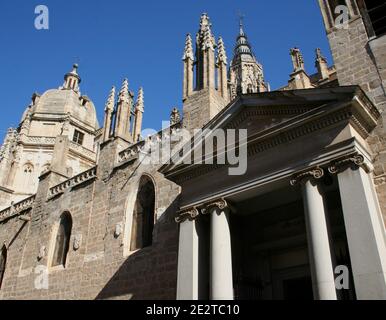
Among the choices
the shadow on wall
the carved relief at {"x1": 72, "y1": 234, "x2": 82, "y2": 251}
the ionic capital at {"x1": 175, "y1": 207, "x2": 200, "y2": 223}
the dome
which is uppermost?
the dome

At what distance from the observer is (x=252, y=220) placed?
10.3m

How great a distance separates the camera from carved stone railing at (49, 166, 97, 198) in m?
15.4

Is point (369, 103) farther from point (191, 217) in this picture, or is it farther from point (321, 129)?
point (191, 217)

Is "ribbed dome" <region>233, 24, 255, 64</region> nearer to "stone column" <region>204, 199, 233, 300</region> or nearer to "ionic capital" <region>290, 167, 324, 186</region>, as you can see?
"stone column" <region>204, 199, 233, 300</region>

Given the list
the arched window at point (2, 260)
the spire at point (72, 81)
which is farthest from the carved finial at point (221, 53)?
the spire at point (72, 81)

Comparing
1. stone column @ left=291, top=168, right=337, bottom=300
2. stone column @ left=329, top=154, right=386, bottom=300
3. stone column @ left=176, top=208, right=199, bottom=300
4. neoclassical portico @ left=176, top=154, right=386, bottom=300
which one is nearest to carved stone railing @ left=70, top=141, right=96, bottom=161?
stone column @ left=176, top=208, right=199, bottom=300

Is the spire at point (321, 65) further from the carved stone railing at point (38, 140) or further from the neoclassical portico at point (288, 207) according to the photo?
the carved stone railing at point (38, 140)

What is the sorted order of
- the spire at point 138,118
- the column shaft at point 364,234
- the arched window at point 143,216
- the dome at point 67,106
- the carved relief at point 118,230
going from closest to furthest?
the column shaft at point 364,234 → the arched window at point 143,216 → the carved relief at point 118,230 → the spire at point 138,118 → the dome at point 67,106

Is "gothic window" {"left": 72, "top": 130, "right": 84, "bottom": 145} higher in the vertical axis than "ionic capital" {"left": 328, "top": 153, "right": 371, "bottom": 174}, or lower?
higher

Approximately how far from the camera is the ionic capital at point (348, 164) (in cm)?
662

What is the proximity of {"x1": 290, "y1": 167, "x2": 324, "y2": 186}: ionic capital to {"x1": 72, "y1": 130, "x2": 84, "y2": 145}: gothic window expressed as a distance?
32750 millimetres

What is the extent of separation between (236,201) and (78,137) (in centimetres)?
3169

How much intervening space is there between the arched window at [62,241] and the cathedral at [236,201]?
0.21 feet

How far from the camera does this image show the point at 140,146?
1365 centimetres
